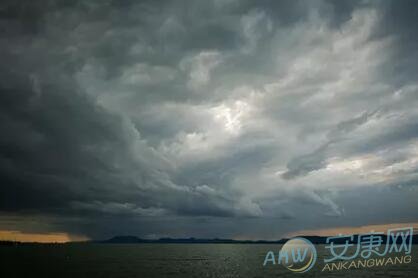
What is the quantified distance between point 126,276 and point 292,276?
5212cm

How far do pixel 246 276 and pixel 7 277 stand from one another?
7580 centimetres

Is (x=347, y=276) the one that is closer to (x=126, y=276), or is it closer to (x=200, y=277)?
(x=200, y=277)

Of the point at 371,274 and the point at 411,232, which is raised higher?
the point at 411,232

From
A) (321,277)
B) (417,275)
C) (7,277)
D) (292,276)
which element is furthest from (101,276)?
(417,275)

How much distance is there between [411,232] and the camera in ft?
238

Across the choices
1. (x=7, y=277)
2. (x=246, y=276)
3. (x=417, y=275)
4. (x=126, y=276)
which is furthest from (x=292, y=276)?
(x=7, y=277)

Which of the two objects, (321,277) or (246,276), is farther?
(246,276)

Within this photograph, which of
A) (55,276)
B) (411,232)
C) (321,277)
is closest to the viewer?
(411,232)

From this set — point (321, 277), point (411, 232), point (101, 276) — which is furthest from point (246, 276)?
point (411, 232)

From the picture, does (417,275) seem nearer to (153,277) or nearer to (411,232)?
(411,232)

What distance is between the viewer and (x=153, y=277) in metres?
110

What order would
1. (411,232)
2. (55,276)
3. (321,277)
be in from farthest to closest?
(55,276)
(321,277)
(411,232)

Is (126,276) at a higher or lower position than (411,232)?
lower

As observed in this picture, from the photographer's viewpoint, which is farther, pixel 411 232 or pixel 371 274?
pixel 371 274
